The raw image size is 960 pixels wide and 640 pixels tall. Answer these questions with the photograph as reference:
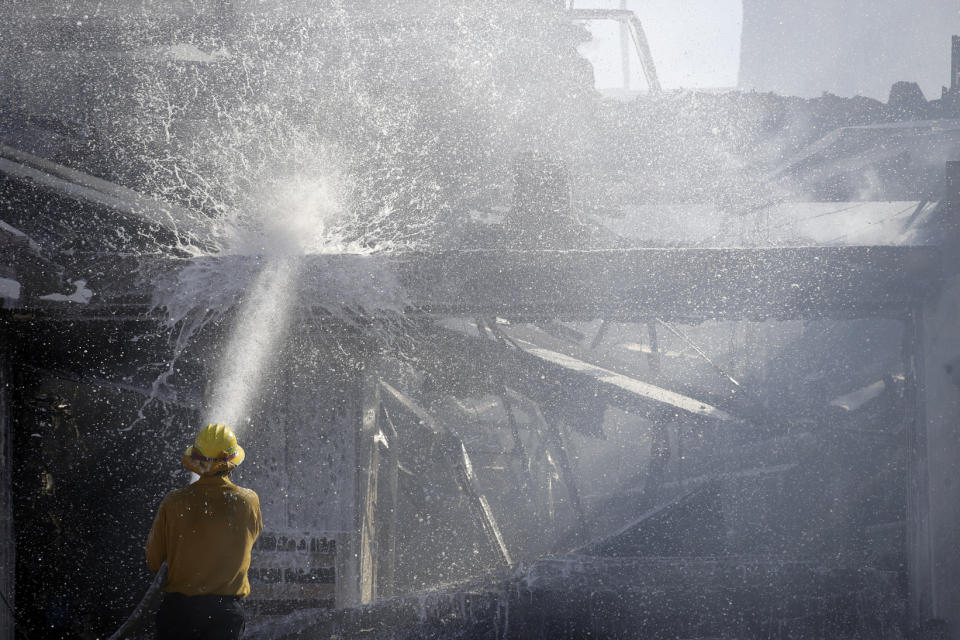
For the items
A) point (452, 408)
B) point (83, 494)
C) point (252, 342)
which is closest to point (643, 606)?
point (252, 342)

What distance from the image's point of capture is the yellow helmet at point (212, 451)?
8.51 ft

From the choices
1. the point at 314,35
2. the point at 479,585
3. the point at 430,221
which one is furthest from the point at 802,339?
the point at 314,35

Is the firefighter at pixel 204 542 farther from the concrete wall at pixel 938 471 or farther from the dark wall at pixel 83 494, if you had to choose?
the concrete wall at pixel 938 471

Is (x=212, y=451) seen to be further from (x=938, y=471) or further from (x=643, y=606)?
(x=938, y=471)

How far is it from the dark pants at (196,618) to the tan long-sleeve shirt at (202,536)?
0.12ft

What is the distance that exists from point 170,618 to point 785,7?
1082 inches

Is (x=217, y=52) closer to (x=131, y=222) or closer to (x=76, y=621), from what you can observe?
(x=131, y=222)

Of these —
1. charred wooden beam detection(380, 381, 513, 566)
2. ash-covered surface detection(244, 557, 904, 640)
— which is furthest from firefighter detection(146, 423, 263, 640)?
charred wooden beam detection(380, 381, 513, 566)

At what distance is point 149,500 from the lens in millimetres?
4020

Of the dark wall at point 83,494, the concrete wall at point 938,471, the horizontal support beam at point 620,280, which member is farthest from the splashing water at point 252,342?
the concrete wall at point 938,471

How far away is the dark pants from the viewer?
8.63 feet

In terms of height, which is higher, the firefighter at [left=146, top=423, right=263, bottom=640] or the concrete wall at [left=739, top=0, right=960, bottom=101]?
the concrete wall at [left=739, top=0, right=960, bottom=101]

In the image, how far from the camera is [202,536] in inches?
102

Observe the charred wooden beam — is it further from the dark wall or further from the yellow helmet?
the yellow helmet
